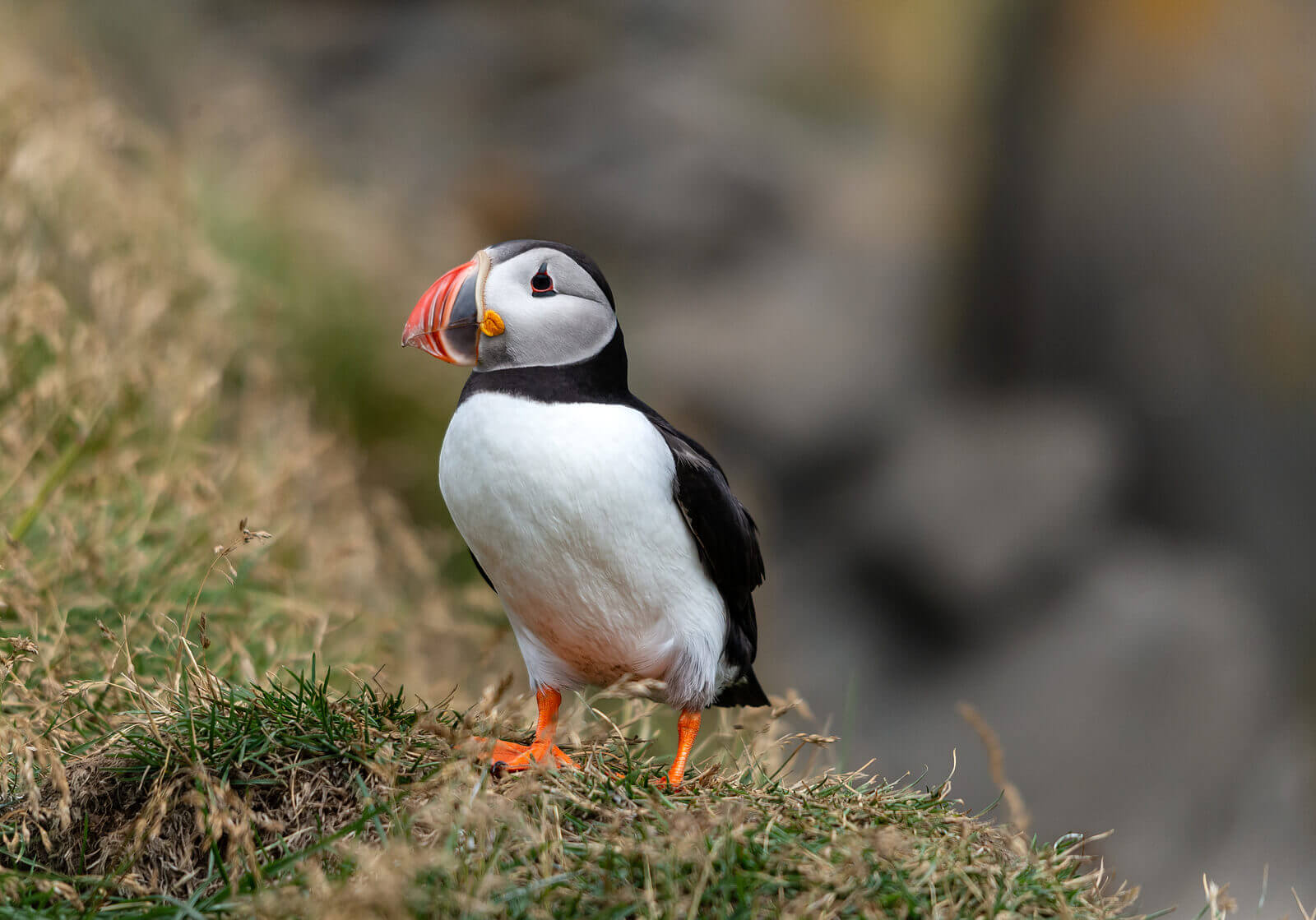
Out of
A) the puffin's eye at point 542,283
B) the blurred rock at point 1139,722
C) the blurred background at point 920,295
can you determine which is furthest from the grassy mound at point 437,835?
the blurred rock at point 1139,722

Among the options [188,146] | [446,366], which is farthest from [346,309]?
[188,146]

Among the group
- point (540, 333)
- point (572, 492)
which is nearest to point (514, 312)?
point (540, 333)

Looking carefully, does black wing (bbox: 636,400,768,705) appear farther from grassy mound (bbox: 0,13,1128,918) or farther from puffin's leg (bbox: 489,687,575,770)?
puffin's leg (bbox: 489,687,575,770)

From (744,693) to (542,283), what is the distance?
1242 mm

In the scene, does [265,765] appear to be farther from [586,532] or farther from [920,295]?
[920,295]

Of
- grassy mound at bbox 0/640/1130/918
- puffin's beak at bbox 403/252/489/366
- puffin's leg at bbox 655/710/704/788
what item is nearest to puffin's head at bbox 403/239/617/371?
puffin's beak at bbox 403/252/489/366

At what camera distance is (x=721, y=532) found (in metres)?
2.63

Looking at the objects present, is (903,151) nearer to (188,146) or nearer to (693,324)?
(693,324)

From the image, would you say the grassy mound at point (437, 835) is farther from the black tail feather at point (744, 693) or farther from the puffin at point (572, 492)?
the black tail feather at point (744, 693)

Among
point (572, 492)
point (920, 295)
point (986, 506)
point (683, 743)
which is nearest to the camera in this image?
point (572, 492)

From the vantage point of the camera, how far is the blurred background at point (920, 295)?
7.10 metres

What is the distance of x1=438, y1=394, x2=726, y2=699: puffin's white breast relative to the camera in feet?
7.74

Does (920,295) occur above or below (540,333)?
below

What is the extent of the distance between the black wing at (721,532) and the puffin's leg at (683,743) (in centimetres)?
17
